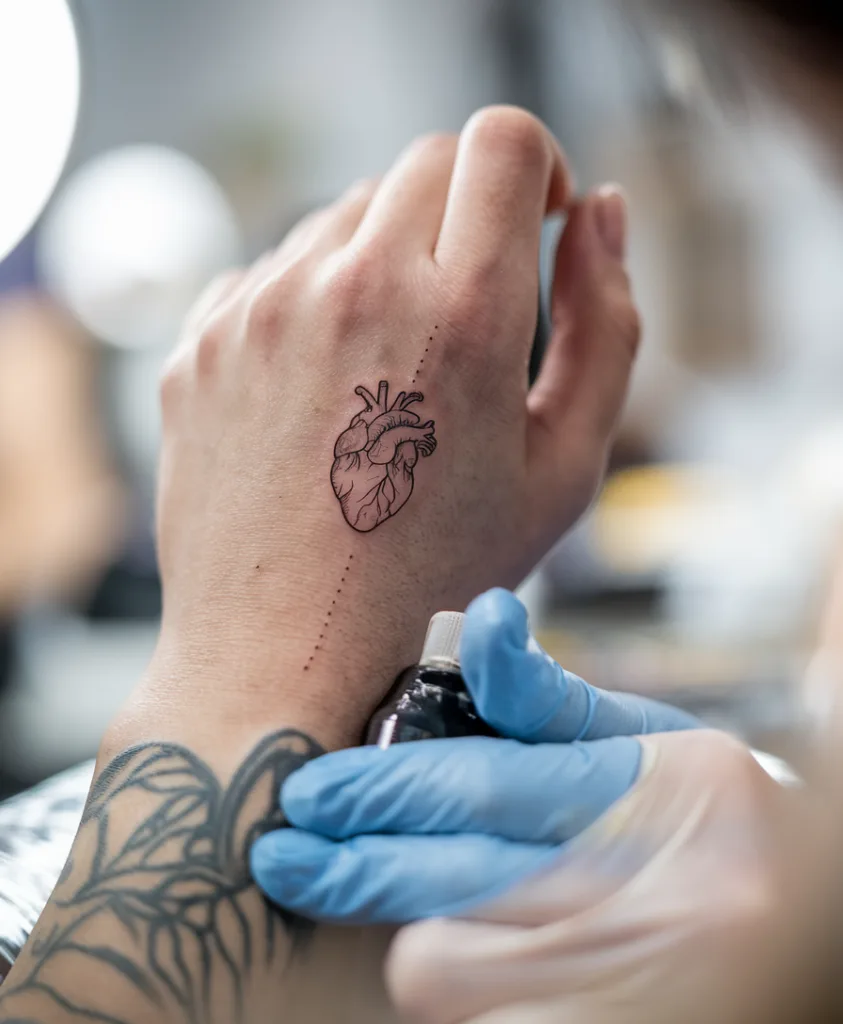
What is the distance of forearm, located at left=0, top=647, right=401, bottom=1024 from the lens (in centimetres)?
59

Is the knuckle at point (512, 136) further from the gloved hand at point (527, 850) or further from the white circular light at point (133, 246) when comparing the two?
the white circular light at point (133, 246)

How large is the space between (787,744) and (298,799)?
67cm

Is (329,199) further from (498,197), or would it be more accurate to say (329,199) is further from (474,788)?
(474,788)

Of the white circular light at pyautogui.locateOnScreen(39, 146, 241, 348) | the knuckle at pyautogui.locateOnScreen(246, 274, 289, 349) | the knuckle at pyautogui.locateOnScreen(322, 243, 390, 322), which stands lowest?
the knuckle at pyautogui.locateOnScreen(246, 274, 289, 349)

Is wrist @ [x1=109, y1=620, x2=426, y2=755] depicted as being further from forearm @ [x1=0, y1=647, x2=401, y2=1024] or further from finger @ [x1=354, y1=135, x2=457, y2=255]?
finger @ [x1=354, y1=135, x2=457, y2=255]

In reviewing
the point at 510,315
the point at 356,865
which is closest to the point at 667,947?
the point at 356,865

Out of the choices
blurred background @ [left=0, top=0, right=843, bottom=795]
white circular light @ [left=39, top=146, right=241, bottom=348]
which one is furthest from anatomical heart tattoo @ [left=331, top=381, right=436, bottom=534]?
white circular light @ [left=39, top=146, right=241, bottom=348]

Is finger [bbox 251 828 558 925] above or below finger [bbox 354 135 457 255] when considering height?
below

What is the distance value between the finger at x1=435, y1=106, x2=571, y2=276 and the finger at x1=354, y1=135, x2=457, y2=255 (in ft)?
0.06

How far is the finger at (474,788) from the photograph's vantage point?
1.86 feet

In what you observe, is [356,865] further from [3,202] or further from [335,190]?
[335,190]

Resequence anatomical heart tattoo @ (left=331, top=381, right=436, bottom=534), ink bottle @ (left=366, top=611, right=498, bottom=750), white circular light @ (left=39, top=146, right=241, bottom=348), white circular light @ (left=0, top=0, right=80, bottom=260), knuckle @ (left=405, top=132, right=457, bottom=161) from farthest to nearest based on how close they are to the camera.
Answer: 1. white circular light @ (left=39, top=146, right=241, bottom=348)
2. white circular light @ (left=0, top=0, right=80, bottom=260)
3. knuckle @ (left=405, top=132, right=457, bottom=161)
4. anatomical heart tattoo @ (left=331, top=381, right=436, bottom=534)
5. ink bottle @ (left=366, top=611, right=498, bottom=750)

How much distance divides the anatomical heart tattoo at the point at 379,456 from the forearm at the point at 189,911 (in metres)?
0.16

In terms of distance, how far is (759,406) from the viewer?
3043 mm
